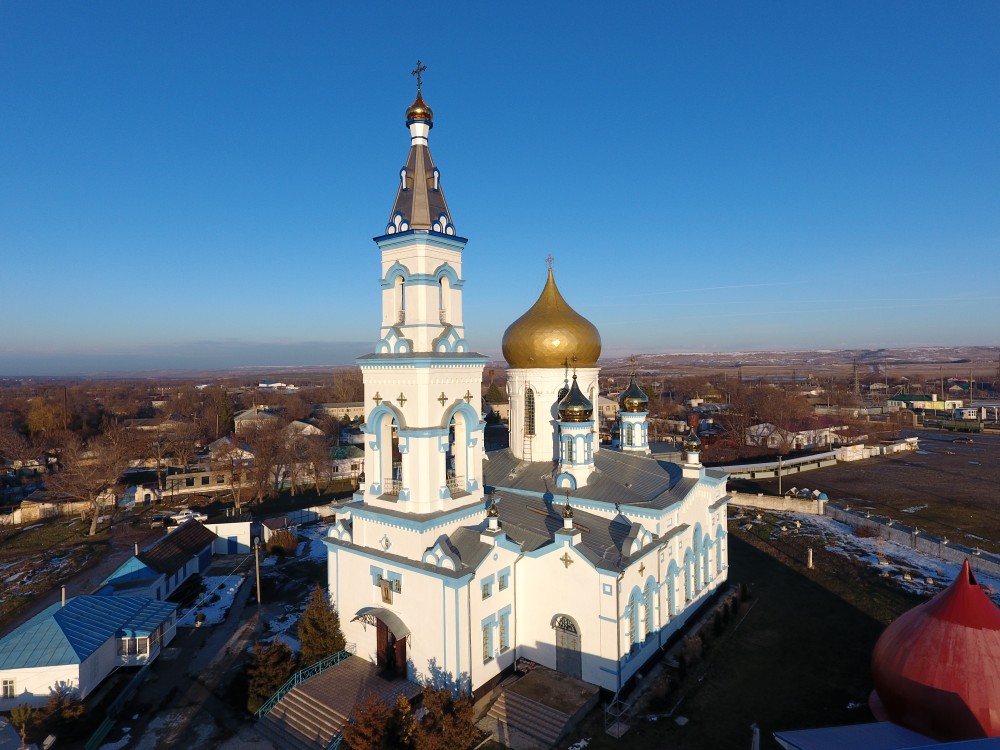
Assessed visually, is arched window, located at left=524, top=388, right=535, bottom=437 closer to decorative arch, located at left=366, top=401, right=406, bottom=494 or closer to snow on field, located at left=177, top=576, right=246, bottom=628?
decorative arch, located at left=366, top=401, right=406, bottom=494

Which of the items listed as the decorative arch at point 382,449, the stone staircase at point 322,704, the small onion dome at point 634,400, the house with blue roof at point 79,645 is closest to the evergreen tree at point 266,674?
the stone staircase at point 322,704

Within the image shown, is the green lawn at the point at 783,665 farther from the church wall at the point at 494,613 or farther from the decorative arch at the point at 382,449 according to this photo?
the decorative arch at the point at 382,449

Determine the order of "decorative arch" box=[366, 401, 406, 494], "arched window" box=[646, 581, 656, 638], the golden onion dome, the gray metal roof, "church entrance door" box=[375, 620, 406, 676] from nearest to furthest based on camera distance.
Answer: "church entrance door" box=[375, 620, 406, 676] < "decorative arch" box=[366, 401, 406, 494] < "arched window" box=[646, 581, 656, 638] < the gray metal roof < the golden onion dome

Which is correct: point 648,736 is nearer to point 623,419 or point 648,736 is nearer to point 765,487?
point 623,419

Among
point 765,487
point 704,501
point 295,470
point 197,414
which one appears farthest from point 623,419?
point 197,414

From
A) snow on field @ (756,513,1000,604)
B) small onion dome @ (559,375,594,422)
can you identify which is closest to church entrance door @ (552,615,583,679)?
small onion dome @ (559,375,594,422)
